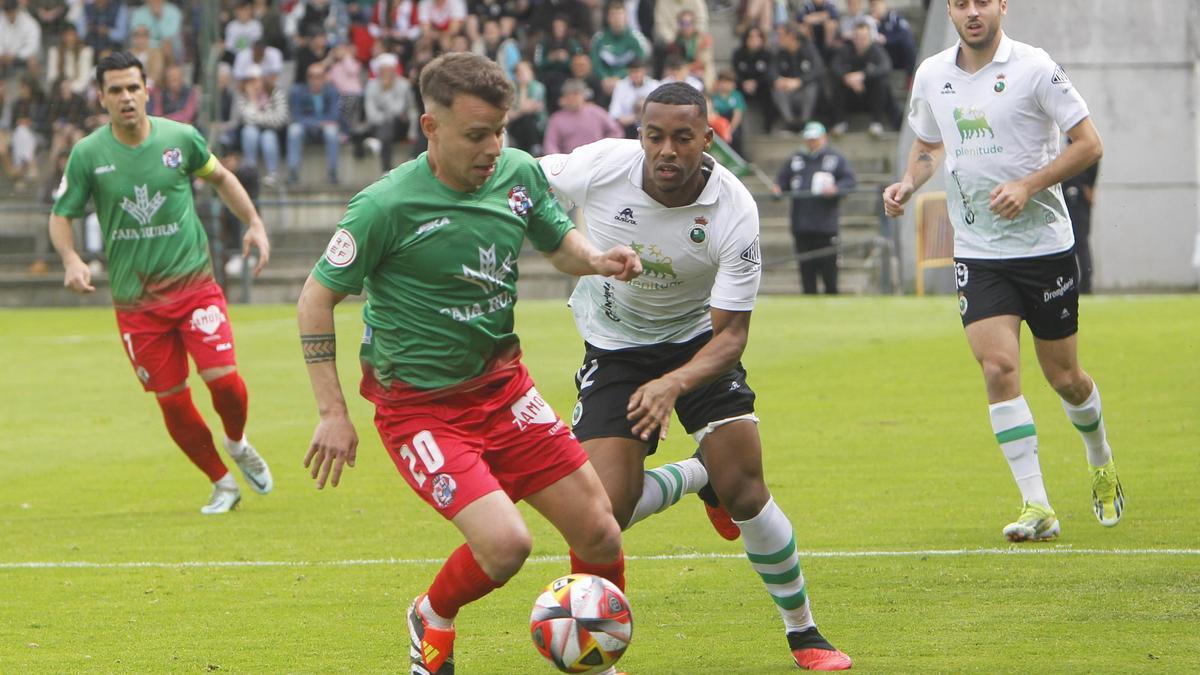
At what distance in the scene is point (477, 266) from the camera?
6102mm

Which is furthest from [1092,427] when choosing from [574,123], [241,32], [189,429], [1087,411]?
[241,32]

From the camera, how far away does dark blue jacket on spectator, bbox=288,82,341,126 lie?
→ 2838 cm

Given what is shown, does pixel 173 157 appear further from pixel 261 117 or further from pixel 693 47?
pixel 261 117

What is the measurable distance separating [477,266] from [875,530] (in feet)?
13.1

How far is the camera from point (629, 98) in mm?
25562

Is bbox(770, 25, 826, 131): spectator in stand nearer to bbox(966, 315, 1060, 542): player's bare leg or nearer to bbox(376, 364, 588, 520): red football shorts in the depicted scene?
bbox(966, 315, 1060, 542): player's bare leg

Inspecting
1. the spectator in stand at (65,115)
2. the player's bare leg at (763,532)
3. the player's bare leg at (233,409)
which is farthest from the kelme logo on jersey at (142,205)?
the spectator in stand at (65,115)

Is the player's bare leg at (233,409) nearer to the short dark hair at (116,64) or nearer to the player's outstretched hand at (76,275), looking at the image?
the player's outstretched hand at (76,275)

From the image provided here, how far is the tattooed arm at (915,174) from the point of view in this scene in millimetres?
8672

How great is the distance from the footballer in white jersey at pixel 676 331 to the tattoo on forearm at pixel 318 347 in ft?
3.46

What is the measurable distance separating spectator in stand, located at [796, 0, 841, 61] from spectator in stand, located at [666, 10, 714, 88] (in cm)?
151

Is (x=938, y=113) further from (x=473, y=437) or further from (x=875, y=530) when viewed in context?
(x=473, y=437)

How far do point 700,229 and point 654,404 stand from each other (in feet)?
2.94

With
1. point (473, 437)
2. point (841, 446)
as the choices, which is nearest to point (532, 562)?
point (473, 437)
